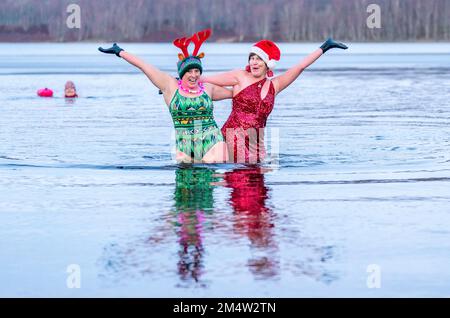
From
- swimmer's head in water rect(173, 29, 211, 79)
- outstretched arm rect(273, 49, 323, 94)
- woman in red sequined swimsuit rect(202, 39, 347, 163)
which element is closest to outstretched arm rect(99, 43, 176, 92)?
swimmer's head in water rect(173, 29, 211, 79)

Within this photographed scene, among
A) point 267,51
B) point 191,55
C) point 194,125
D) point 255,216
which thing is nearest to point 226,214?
point 255,216

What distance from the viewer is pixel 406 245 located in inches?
378

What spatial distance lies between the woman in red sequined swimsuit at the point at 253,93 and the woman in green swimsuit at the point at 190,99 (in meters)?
0.24

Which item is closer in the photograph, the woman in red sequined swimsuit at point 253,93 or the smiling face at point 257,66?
the woman in red sequined swimsuit at point 253,93

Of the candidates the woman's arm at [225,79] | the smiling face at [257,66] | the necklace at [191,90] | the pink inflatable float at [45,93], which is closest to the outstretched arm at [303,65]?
the smiling face at [257,66]

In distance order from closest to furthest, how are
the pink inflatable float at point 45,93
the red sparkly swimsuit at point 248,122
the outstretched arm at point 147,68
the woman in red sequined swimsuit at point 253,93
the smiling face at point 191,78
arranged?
the outstretched arm at point 147,68 < the smiling face at point 191,78 < the woman in red sequined swimsuit at point 253,93 < the red sparkly swimsuit at point 248,122 < the pink inflatable float at point 45,93

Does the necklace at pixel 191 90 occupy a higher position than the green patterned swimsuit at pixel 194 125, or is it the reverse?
the necklace at pixel 191 90

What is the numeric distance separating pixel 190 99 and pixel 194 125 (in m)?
0.36

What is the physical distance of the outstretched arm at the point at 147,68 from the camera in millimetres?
13391

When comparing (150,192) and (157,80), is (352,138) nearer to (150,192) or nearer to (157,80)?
(157,80)

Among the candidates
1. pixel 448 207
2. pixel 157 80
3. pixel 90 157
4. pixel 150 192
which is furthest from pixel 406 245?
pixel 90 157

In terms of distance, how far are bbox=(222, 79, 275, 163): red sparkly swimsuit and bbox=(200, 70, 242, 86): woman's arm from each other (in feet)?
0.54

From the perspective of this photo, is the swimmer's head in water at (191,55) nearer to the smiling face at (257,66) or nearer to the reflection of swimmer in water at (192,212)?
the smiling face at (257,66)

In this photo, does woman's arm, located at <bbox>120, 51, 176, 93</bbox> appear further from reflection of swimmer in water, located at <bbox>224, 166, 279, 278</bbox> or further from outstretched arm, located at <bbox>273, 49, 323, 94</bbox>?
outstretched arm, located at <bbox>273, 49, 323, 94</bbox>
